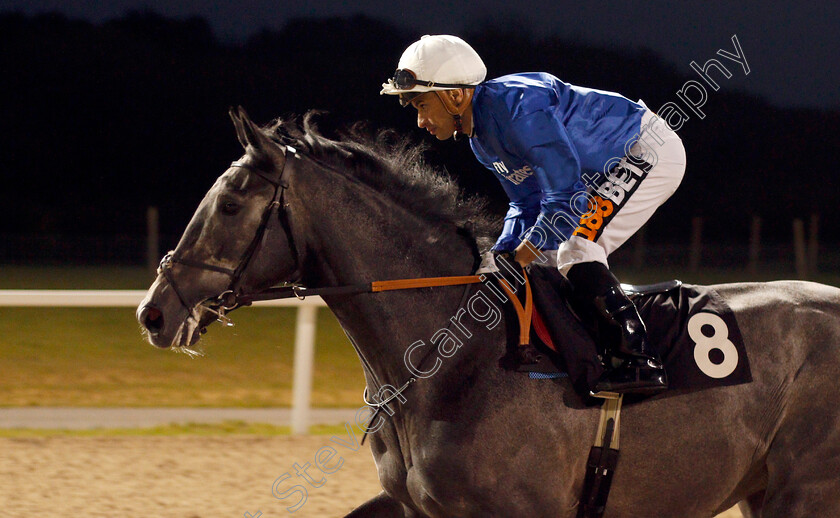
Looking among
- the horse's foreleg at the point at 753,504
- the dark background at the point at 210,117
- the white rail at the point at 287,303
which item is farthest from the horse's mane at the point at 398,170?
the dark background at the point at 210,117

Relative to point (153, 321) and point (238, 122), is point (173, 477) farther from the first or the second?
point (238, 122)

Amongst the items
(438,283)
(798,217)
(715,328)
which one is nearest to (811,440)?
(715,328)

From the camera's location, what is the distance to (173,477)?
4.70m

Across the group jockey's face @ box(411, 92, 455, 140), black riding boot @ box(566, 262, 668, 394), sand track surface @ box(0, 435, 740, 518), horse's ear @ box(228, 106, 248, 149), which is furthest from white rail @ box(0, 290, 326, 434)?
black riding boot @ box(566, 262, 668, 394)

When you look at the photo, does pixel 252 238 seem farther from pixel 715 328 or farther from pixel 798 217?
pixel 798 217

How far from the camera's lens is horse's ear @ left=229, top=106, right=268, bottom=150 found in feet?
8.37

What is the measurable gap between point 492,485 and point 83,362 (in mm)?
6975

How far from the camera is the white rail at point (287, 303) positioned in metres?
5.52

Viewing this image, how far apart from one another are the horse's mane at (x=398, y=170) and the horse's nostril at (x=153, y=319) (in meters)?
0.62

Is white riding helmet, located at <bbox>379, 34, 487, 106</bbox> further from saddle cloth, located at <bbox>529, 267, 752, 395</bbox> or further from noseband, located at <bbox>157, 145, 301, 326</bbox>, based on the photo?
saddle cloth, located at <bbox>529, 267, 752, 395</bbox>

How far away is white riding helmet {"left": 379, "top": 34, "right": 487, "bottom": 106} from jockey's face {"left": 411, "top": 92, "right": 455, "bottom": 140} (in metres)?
0.03

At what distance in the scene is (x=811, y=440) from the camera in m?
2.70

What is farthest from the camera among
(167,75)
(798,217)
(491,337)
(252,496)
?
(167,75)

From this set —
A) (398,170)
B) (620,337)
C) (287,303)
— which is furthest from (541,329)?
(287,303)
